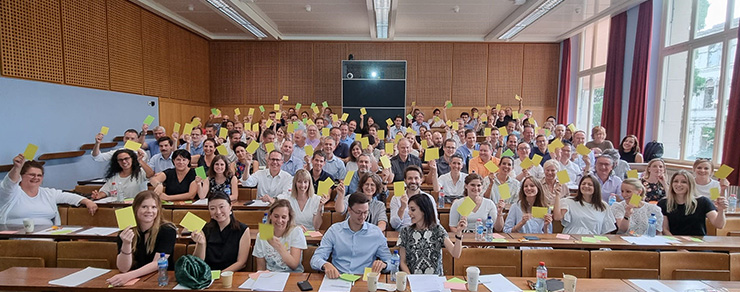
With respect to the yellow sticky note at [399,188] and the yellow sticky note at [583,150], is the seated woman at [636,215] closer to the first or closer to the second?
the yellow sticky note at [583,150]

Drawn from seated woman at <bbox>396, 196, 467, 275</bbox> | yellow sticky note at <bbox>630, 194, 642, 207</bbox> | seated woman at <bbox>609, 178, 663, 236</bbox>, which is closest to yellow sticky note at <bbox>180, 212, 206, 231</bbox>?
seated woman at <bbox>396, 196, 467, 275</bbox>

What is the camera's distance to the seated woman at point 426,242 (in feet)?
10.4

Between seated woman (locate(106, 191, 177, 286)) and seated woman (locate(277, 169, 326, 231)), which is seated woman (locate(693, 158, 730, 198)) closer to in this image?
seated woman (locate(277, 169, 326, 231))

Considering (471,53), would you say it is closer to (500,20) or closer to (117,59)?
(500,20)

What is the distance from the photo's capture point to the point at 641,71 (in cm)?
843

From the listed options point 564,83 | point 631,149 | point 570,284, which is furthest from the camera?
point 564,83

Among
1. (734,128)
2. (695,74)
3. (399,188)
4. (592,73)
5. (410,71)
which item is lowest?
(399,188)

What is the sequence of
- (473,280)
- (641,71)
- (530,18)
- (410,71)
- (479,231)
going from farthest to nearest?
(410,71) < (530,18) < (641,71) < (479,231) < (473,280)

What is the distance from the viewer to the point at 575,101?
1226 centimetres

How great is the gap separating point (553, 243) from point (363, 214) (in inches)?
71.0

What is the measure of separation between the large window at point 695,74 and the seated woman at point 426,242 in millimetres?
6785

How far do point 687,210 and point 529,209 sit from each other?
64.8 inches

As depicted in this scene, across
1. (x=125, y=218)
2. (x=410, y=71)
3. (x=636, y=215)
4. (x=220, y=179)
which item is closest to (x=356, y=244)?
(x=125, y=218)

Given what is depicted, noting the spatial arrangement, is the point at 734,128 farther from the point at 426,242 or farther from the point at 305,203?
the point at 305,203
